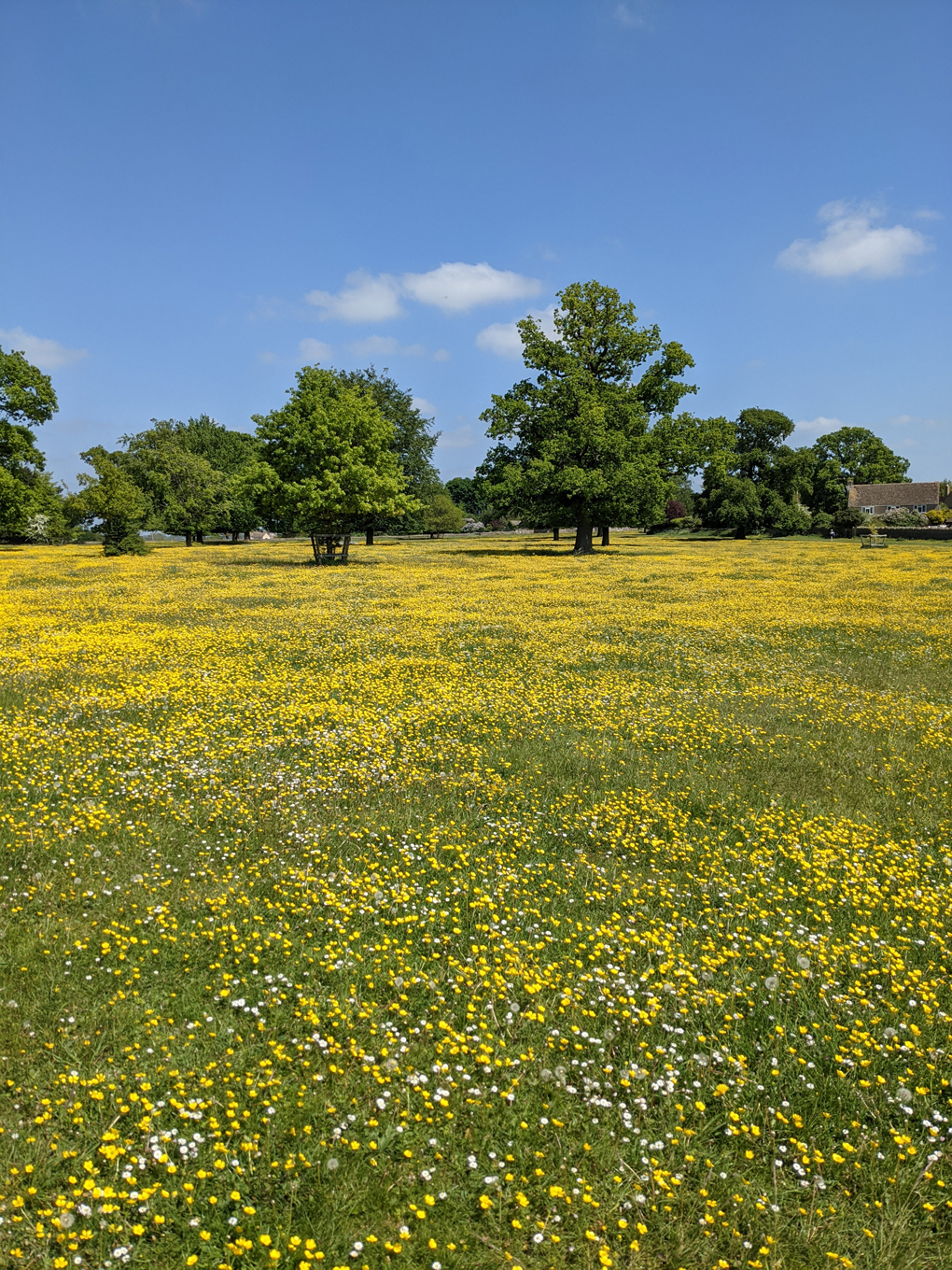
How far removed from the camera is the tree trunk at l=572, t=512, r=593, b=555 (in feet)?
169

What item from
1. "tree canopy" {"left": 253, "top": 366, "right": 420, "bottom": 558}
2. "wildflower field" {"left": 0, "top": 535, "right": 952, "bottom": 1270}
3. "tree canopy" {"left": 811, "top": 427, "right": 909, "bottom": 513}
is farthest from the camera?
"tree canopy" {"left": 811, "top": 427, "right": 909, "bottom": 513}

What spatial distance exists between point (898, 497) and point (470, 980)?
440 feet

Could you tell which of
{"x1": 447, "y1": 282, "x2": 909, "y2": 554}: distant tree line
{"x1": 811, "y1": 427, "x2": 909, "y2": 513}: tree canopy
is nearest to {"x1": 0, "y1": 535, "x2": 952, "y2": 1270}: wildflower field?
{"x1": 447, "y1": 282, "x2": 909, "y2": 554}: distant tree line

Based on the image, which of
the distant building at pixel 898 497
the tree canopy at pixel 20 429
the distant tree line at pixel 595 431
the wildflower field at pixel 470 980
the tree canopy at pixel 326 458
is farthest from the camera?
the distant building at pixel 898 497

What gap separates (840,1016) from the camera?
4984mm

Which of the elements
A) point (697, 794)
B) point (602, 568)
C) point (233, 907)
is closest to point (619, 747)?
point (697, 794)

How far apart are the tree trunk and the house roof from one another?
268ft

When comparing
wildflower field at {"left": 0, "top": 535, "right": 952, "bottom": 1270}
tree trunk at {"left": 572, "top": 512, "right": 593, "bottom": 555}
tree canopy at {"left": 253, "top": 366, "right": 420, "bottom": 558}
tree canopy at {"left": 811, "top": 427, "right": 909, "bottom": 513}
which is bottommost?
wildflower field at {"left": 0, "top": 535, "right": 952, "bottom": 1270}

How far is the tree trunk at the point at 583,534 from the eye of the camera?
51.5 meters

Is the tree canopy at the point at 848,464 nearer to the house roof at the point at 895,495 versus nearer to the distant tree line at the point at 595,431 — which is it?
the house roof at the point at 895,495

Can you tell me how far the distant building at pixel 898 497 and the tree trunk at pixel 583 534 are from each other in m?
80.3

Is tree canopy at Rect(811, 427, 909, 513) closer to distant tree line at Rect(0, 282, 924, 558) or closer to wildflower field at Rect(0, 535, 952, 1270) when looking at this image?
distant tree line at Rect(0, 282, 924, 558)

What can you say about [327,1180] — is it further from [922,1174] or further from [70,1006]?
[922,1174]

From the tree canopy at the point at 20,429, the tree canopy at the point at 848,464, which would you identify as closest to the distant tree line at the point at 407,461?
the tree canopy at the point at 20,429
